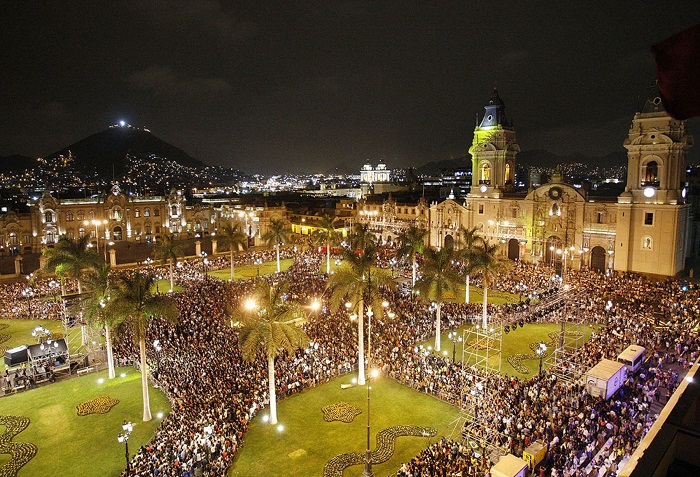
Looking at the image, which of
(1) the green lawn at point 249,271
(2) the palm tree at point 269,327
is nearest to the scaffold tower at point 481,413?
(2) the palm tree at point 269,327

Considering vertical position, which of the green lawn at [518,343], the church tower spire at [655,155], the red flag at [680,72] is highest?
the church tower spire at [655,155]

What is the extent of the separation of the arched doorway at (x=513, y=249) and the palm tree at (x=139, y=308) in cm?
4787

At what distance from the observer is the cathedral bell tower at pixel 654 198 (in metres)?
Result: 45.8

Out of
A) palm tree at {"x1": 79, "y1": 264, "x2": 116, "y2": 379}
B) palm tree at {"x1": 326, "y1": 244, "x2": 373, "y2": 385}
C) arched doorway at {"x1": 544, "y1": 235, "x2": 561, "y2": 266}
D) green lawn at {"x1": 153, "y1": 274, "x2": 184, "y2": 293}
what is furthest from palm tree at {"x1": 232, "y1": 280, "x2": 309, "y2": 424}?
arched doorway at {"x1": 544, "y1": 235, "x2": 561, "y2": 266}

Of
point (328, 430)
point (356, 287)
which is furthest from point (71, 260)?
point (328, 430)

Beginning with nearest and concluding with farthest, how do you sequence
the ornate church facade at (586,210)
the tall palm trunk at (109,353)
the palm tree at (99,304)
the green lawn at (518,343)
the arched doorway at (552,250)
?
1. the palm tree at (99,304)
2. the tall palm trunk at (109,353)
3. the green lawn at (518,343)
4. the ornate church facade at (586,210)
5. the arched doorway at (552,250)

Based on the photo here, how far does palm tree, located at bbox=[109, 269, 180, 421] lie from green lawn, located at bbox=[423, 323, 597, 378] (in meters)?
16.5

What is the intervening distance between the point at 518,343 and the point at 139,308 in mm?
24965

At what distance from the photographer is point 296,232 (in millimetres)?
90375

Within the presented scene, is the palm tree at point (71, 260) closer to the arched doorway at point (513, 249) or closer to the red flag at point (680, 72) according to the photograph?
the red flag at point (680, 72)

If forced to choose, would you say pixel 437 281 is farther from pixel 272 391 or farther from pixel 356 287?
pixel 272 391

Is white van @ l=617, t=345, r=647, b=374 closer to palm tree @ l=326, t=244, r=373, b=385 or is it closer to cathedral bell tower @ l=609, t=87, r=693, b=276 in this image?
palm tree @ l=326, t=244, r=373, b=385

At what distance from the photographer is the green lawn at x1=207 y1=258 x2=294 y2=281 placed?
5647 centimetres

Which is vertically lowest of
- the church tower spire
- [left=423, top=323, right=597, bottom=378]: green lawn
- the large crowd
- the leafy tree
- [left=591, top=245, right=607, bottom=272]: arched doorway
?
[left=423, top=323, right=597, bottom=378]: green lawn
